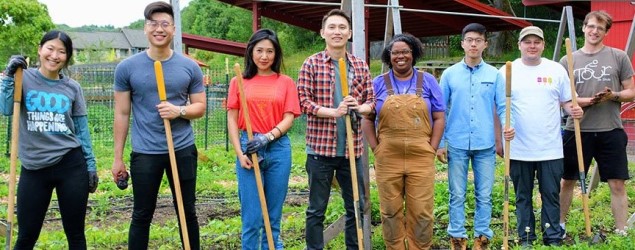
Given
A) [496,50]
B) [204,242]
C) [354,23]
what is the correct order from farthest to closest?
[496,50], [204,242], [354,23]

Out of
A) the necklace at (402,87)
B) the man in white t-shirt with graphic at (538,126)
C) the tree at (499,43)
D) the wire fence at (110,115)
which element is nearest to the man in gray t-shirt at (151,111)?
the necklace at (402,87)

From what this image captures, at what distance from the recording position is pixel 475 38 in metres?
4.56

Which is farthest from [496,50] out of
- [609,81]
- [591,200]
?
[609,81]

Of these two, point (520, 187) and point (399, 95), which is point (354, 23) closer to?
point (399, 95)

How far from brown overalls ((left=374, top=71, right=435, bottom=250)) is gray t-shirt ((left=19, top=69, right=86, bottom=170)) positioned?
196 cm

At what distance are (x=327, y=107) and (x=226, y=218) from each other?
8.35ft

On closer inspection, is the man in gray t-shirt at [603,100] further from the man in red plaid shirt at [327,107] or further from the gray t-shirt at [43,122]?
the gray t-shirt at [43,122]

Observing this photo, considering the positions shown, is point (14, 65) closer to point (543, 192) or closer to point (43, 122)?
point (43, 122)

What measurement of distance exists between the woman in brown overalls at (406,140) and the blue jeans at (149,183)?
1.24m

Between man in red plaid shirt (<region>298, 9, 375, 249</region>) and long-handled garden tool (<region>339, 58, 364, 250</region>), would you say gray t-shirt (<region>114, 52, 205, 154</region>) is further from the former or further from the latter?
long-handled garden tool (<region>339, 58, 364, 250</region>)

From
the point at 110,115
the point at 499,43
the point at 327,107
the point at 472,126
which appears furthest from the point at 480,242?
the point at 499,43

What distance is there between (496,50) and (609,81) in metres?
20.1

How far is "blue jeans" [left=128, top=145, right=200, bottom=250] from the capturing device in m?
3.84

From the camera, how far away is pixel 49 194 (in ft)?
12.6
